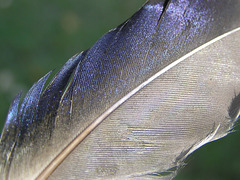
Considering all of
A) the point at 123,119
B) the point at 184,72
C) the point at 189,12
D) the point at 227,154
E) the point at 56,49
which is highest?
the point at 56,49

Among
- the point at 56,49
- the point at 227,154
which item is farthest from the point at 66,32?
the point at 227,154

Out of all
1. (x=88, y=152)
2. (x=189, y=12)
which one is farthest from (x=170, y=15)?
(x=88, y=152)

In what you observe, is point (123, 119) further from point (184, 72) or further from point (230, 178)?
point (230, 178)

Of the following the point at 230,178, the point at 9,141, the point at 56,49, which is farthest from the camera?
the point at 56,49

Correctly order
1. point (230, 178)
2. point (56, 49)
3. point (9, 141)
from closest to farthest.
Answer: point (9, 141) → point (230, 178) → point (56, 49)

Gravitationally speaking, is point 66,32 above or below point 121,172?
above

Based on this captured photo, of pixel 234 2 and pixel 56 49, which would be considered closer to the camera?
pixel 234 2
